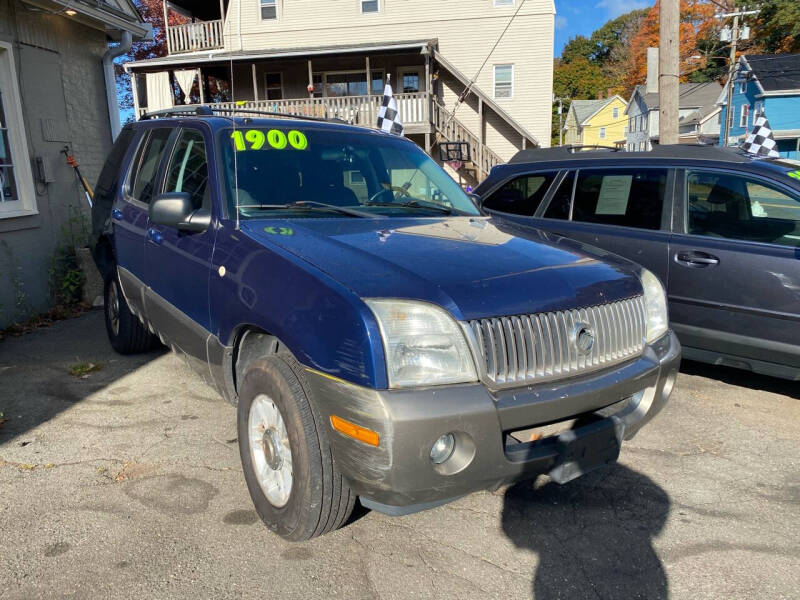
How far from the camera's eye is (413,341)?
212 centimetres

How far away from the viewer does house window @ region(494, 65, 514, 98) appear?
69.4 feet

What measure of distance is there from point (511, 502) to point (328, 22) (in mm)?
22136

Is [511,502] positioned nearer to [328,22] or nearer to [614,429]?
[614,429]

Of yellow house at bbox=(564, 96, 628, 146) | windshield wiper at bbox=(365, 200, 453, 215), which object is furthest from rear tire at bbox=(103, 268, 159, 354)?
yellow house at bbox=(564, 96, 628, 146)

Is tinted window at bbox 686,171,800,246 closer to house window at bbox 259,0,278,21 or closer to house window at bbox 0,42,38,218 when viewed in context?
house window at bbox 0,42,38,218

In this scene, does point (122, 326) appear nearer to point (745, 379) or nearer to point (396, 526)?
point (396, 526)

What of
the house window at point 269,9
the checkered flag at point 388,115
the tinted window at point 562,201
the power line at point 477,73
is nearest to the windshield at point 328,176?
the tinted window at point 562,201

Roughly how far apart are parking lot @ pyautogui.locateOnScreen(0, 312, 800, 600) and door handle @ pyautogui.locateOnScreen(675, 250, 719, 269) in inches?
42.0

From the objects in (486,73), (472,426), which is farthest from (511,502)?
(486,73)

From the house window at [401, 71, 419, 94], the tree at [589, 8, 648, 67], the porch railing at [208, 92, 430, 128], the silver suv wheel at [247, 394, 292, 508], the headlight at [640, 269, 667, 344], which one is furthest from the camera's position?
the tree at [589, 8, 648, 67]

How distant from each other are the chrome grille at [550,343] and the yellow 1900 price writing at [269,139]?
1867 millimetres

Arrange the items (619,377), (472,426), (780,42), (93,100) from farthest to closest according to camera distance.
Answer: (780,42)
(93,100)
(619,377)
(472,426)

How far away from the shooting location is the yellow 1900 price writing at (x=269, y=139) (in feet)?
11.0

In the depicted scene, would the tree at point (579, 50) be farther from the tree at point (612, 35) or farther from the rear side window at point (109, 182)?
the rear side window at point (109, 182)
